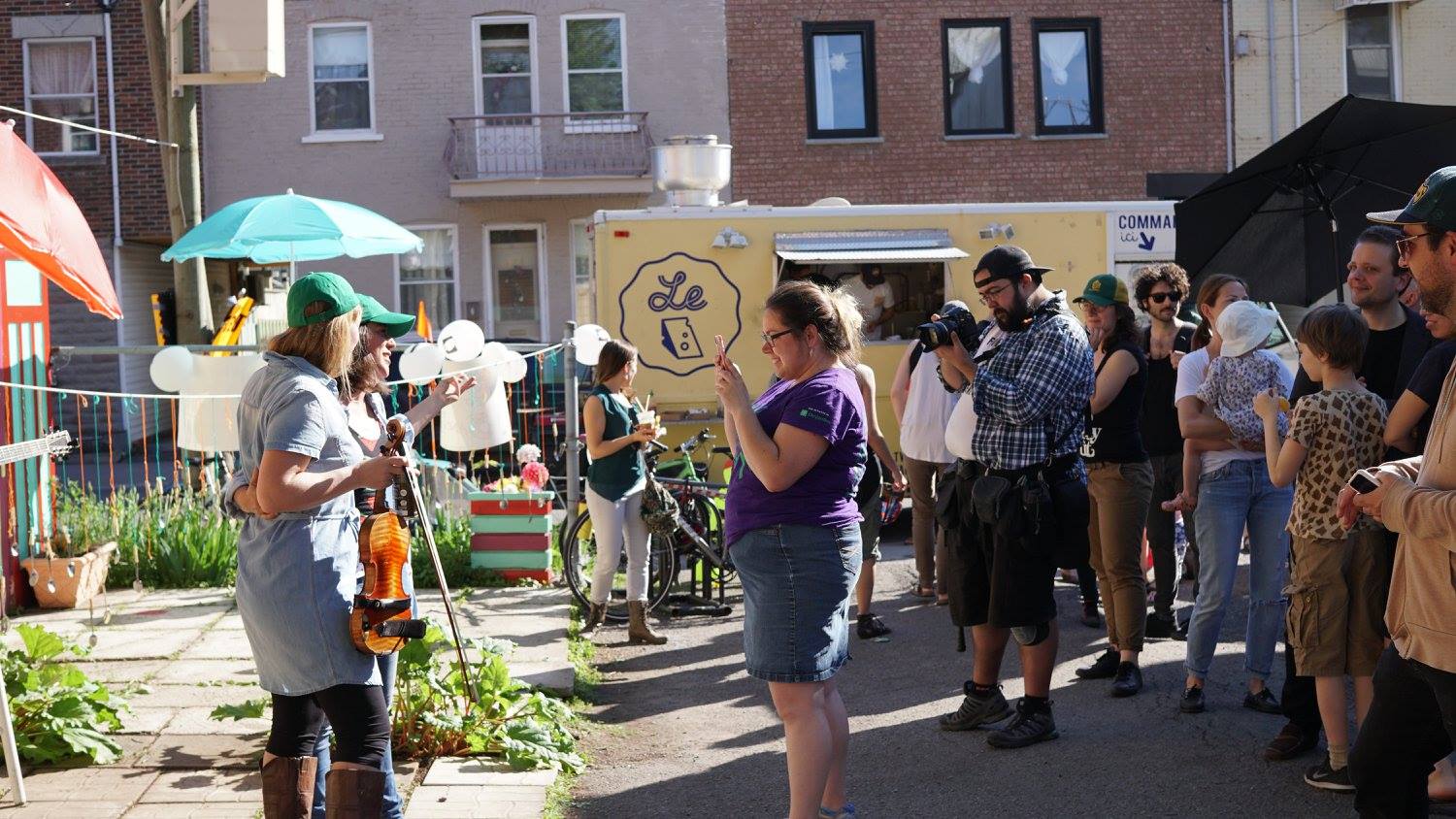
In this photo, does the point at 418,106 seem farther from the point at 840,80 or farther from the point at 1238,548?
the point at 1238,548

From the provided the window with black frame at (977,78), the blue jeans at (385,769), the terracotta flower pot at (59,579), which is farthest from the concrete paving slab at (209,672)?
the window with black frame at (977,78)

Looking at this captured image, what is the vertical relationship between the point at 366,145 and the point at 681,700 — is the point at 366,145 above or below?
above

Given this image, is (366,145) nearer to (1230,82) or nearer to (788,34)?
(788,34)

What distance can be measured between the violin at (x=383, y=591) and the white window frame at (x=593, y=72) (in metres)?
18.4

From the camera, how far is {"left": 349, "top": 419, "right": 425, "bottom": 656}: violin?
149 inches

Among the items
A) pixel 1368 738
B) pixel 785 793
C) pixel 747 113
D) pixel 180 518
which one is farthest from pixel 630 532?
pixel 747 113

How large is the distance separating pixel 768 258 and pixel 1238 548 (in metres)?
6.48

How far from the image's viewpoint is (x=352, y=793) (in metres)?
3.82

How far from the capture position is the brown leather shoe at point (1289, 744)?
18.0ft

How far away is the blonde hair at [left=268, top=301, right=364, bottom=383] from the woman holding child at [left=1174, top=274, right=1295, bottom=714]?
3.76 meters

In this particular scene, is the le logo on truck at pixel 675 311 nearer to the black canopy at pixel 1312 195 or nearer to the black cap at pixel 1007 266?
the black canopy at pixel 1312 195

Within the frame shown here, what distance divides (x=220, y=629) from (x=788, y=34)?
1551cm

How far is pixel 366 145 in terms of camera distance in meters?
22.0

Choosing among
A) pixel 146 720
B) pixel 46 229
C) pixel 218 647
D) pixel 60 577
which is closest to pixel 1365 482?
pixel 46 229
